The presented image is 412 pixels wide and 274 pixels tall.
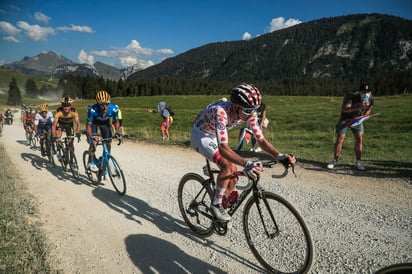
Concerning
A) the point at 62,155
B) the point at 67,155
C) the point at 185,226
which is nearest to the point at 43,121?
Result: the point at 62,155

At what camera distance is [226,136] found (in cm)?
383

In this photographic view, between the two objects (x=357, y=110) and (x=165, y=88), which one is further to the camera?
(x=165, y=88)

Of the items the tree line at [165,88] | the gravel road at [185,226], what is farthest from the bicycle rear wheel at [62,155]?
the tree line at [165,88]

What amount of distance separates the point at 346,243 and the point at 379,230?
868 millimetres

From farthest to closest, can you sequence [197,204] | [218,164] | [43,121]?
[43,121]
[197,204]
[218,164]

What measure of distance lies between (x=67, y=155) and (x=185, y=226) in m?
6.23

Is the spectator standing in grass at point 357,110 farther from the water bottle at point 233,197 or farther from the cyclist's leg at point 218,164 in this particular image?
the cyclist's leg at point 218,164

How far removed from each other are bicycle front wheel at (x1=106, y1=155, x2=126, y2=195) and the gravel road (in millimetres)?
232

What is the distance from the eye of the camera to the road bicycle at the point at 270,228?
3.47 metres

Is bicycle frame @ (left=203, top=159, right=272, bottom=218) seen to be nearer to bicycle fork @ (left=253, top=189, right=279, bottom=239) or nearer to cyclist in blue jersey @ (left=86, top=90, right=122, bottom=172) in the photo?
bicycle fork @ (left=253, top=189, right=279, bottom=239)

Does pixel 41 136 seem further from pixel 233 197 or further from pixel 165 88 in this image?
pixel 165 88

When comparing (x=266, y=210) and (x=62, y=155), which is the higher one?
(x=266, y=210)

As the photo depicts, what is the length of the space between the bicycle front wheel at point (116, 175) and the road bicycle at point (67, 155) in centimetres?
212

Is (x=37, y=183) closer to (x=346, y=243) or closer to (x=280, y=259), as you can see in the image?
(x=280, y=259)
